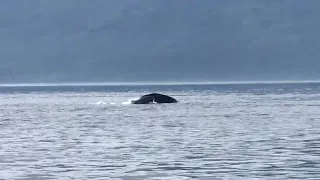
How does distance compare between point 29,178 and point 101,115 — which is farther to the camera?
point 101,115

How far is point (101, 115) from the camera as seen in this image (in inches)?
2707

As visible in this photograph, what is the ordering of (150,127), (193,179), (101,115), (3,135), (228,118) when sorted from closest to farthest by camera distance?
(193,179) → (3,135) → (150,127) → (228,118) → (101,115)

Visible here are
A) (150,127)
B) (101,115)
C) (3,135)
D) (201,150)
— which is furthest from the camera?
(101,115)

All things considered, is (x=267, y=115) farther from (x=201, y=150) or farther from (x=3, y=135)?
(x=201, y=150)

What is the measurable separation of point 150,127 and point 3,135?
7.96 metres

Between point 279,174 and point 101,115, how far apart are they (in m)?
38.0

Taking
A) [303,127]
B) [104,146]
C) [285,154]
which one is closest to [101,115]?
[303,127]

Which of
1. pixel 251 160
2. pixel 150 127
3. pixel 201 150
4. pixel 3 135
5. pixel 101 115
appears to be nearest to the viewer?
pixel 251 160

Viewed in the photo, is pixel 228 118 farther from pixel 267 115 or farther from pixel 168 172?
pixel 168 172

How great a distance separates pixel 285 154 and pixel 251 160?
7.59 feet

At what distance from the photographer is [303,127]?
51.0m

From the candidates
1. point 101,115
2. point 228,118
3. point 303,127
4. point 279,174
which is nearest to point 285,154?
point 279,174

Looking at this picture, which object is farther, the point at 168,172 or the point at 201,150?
the point at 201,150

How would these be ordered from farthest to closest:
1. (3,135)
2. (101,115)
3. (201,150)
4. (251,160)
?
(101,115) → (3,135) → (201,150) → (251,160)
